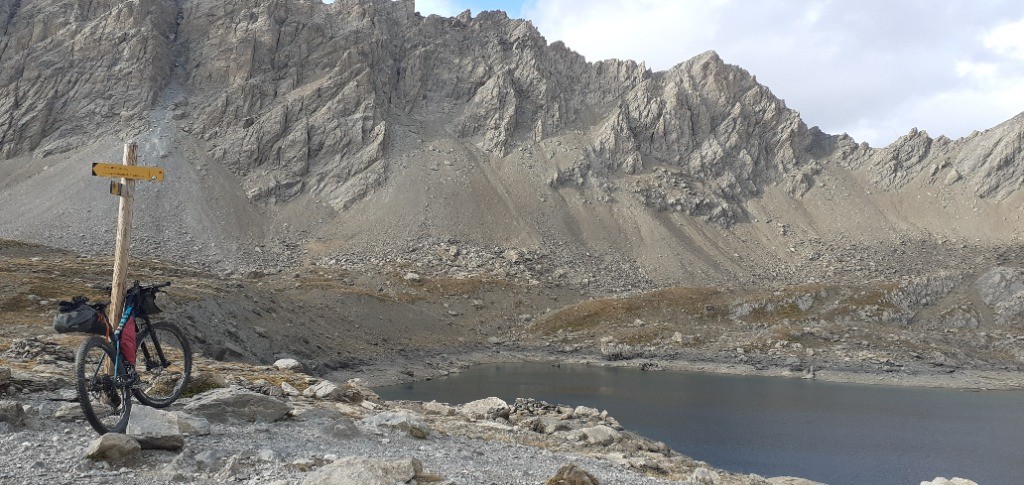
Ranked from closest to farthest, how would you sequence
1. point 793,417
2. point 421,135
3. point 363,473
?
point 363,473, point 793,417, point 421,135

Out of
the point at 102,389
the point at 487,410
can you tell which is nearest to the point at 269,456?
the point at 102,389

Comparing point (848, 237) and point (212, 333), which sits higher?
point (848, 237)

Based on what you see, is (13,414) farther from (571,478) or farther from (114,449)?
(571,478)

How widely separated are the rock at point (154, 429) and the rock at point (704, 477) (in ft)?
45.2

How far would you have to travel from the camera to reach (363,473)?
1094cm

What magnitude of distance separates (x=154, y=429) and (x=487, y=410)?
18.4 meters

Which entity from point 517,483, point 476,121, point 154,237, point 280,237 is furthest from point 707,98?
point 517,483

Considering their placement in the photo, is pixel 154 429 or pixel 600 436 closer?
pixel 154 429

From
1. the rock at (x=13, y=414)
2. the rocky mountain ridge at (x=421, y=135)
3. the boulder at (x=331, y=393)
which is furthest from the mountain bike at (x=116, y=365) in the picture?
the rocky mountain ridge at (x=421, y=135)

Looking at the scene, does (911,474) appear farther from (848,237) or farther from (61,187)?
(61,187)

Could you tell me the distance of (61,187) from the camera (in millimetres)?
102812

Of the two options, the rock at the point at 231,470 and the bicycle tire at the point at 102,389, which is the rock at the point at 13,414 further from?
the rock at the point at 231,470

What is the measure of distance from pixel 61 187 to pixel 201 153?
22133 mm

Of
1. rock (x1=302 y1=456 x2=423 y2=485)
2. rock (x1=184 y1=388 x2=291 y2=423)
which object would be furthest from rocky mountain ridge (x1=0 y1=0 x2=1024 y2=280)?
rock (x1=302 y1=456 x2=423 y2=485)
